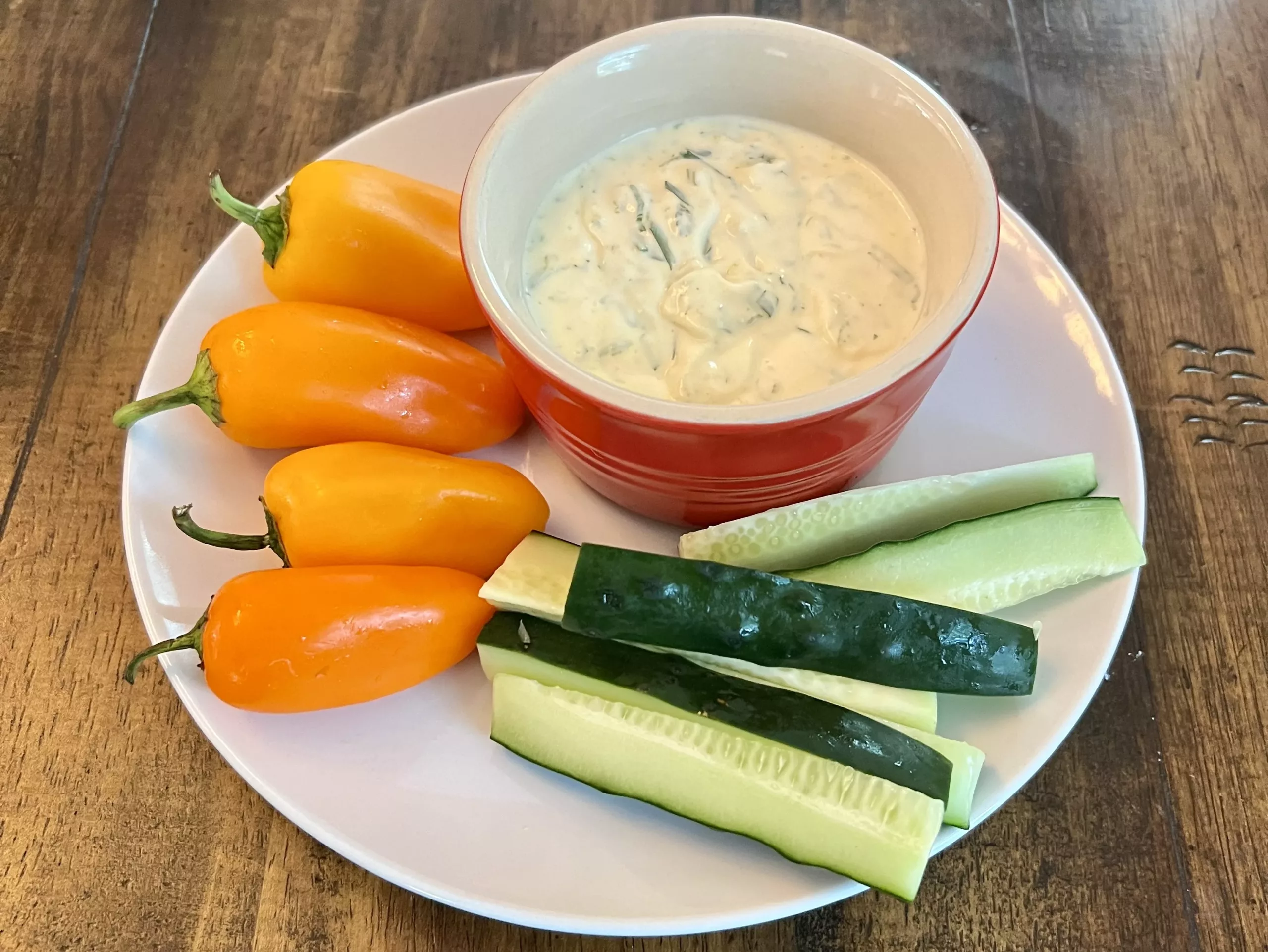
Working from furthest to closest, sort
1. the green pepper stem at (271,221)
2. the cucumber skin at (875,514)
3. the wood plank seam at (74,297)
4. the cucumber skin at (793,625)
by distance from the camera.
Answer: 1. the wood plank seam at (74,297)
2. the green pepper stem at (271,221)
3. the cucumber skin at (875,514)
4. the cucumber skin at (793,625)

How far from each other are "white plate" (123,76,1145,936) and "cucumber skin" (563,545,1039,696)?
4.0 inches

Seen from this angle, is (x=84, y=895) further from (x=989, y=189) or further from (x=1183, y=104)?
(x=1183, y=104)

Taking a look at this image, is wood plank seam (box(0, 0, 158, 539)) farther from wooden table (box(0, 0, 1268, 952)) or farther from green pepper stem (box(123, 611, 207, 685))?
green pepper stem (box(123, 611, 207, 685))

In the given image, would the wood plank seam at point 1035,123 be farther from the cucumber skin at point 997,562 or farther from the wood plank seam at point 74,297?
the wood plank seam at point 74,297

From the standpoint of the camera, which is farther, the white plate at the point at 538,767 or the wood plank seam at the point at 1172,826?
the wood plank seam at the point at 1172,826

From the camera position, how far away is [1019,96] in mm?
2273

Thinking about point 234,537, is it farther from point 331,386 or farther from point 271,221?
point 271,221

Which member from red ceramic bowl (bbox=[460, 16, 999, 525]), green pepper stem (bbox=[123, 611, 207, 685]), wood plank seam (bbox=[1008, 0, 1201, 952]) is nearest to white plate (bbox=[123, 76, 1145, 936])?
green pepper stem (bbox=[123, 611, 207, 685])

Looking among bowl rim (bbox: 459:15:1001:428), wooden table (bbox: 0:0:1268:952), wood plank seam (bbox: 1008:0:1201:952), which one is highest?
bowl rim (bbox: 459:15:1001:428)

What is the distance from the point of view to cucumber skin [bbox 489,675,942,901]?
1.13 m

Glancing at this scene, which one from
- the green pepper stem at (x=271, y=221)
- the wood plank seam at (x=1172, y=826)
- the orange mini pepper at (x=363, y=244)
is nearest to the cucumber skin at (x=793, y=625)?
the wood plank seam at (x=1172, y=826)

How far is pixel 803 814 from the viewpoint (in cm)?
117

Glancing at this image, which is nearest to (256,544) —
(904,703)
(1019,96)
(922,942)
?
(904,703)

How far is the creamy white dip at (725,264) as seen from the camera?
141cm
